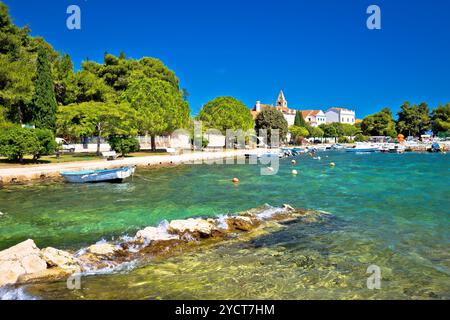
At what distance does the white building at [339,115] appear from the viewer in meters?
148

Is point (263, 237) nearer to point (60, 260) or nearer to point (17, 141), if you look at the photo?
point (60, 260)

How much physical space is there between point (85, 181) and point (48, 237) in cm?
1355

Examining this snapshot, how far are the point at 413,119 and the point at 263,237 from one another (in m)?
116

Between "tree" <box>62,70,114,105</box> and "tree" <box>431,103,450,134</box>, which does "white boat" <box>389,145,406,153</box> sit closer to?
"tree" <box>431,103,450,134</box>

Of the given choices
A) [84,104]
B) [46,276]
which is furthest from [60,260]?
[84,104]

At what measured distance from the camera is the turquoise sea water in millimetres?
7766

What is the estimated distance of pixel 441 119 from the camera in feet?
357

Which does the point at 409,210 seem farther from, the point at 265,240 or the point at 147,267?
the point at 147,267

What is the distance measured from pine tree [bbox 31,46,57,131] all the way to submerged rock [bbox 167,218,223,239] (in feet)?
111

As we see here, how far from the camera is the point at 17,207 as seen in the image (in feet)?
55.6

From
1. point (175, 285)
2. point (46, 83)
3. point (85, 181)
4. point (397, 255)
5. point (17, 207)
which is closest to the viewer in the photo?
point (175, 285)

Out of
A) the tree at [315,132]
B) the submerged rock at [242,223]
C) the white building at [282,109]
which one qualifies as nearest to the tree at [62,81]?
the submerged rock at [242,223]

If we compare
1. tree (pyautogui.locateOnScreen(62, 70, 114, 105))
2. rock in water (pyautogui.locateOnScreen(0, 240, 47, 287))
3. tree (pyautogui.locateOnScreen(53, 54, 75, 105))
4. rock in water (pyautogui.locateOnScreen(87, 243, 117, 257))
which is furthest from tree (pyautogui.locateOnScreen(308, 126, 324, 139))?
rock in water (pyautogui.locateOnScreen(0, 240, 47, 287))
